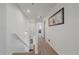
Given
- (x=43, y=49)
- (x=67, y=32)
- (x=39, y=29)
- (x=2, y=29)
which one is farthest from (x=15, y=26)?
(x=67, y=32)

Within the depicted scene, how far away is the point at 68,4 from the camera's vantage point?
3.28 ft

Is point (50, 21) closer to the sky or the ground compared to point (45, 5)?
closer to the ground

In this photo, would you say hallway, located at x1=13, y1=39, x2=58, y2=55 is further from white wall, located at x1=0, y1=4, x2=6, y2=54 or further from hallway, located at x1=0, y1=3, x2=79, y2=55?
white wall, located at x1=0, y1=4, x2=6, y2=54

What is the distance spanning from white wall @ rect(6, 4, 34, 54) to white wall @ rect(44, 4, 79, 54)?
27cm

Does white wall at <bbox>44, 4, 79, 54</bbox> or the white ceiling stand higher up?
the white ceiling

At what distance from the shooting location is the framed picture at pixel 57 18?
1017 millimetres

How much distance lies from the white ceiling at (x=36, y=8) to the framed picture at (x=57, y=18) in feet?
0.32

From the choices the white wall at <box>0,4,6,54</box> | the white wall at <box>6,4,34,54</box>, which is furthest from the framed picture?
the white wall at <box>0,4,6,54</box>

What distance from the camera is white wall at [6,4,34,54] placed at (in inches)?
38.8

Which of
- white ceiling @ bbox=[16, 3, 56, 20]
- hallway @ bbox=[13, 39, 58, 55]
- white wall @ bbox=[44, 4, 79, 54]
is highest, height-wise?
white ceiling @ bbox=[16, 3, 56, 20]

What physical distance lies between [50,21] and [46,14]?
102 mm

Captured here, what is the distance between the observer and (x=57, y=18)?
1040 millimetres

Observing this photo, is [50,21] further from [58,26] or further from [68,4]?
[68,4]
